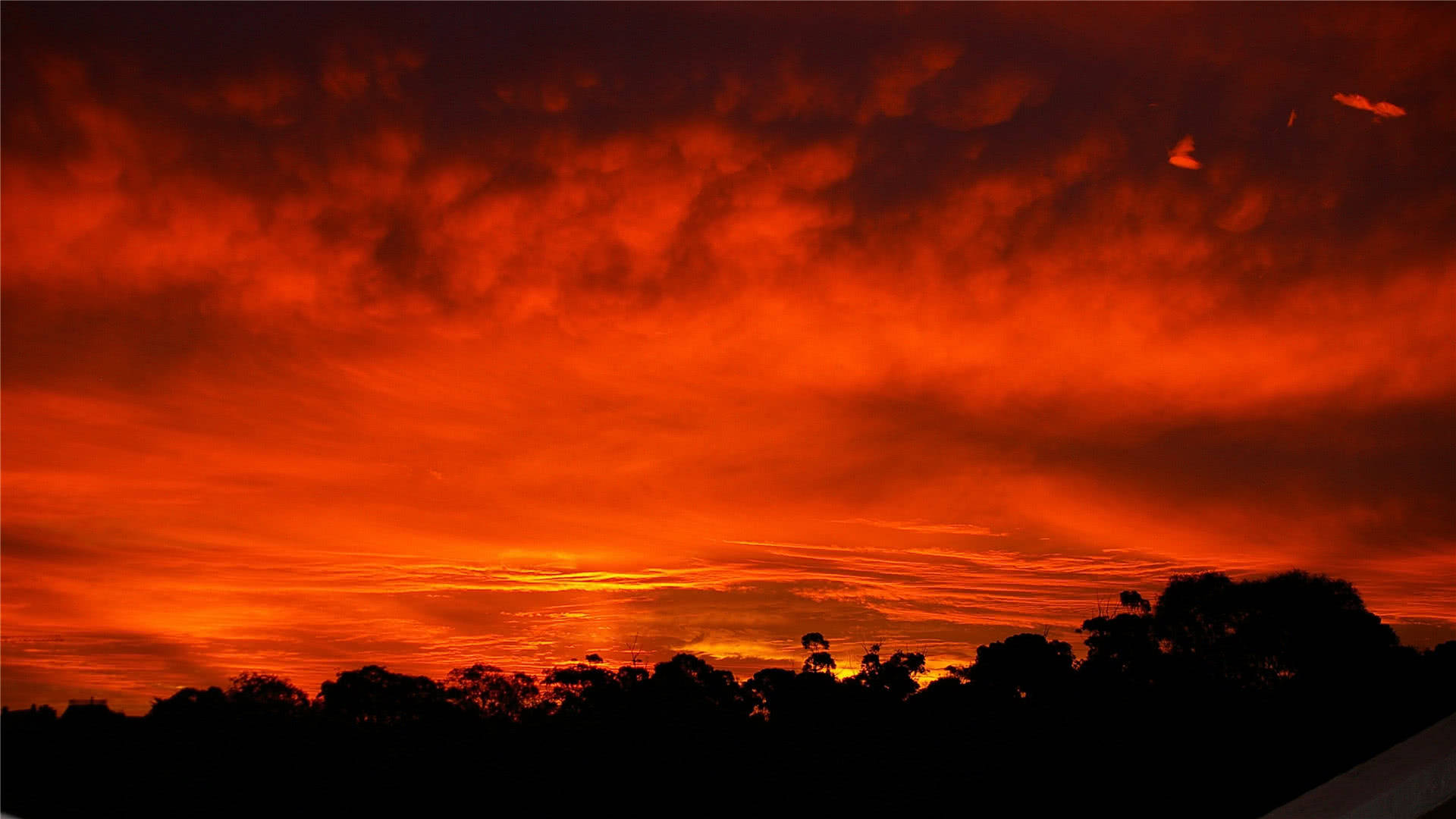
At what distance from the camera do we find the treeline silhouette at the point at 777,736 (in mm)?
11453

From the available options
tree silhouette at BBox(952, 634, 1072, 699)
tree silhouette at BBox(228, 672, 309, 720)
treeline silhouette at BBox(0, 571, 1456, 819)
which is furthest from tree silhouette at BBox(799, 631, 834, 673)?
tree silhouette at BBox(228, 672, 309, 720)

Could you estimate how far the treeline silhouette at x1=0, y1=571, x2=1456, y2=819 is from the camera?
11.5m

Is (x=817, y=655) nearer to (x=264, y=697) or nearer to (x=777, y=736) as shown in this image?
(x=777, y=736)

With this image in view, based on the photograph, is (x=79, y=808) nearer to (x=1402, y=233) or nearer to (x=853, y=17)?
(x=853, y=17)

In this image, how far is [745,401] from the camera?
12008 mm

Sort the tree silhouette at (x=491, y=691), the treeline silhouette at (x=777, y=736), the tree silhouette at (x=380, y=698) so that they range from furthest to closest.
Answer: the tree silhouette at (x=491, y=691) → the tree silhouette at (x=380, y=698) → the treeline silhouette at (x=777, y=736)

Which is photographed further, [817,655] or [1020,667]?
[1020,667]

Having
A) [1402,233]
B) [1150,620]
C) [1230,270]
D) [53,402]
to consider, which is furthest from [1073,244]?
[53,402]

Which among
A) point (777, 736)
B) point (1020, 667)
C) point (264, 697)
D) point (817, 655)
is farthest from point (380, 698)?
point (1020, 667)

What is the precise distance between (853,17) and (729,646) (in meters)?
7.69

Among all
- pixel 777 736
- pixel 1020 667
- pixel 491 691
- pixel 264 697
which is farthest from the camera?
pixel 491 691

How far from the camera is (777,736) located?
1245 cm

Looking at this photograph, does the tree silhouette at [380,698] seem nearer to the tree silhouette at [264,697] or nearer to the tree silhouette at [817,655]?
the tree silhouette at [264,697]

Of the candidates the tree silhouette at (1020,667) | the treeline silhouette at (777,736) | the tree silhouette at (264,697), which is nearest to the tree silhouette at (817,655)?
the treeline silhouette at (777,736)
